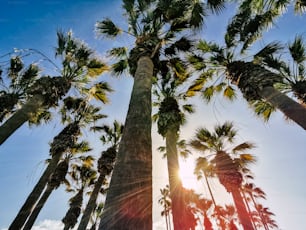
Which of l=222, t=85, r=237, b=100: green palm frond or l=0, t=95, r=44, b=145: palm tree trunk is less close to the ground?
l=222, t=85, r=237, b=100: green palm frond

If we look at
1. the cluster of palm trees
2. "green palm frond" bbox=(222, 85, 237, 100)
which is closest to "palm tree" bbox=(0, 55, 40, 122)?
the cluster of palm trees

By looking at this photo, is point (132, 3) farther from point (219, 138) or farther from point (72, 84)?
point (219, 138)

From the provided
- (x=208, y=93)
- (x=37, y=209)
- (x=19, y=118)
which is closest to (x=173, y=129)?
(x=208, y=93)

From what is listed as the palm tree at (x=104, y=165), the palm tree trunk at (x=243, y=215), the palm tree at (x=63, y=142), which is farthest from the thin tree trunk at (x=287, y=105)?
the palm tree at (x=104, y=165)

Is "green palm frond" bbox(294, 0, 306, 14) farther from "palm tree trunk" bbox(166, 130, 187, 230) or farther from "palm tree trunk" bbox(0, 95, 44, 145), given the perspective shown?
"palm tree trunk" bbox(0, 95, 44, 145)

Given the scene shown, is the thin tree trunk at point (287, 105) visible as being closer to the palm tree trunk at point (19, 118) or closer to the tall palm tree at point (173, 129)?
the tall palm tree at point (173, 129)

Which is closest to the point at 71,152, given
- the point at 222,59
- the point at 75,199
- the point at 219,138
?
the point at 75,199

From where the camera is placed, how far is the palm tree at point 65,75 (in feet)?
26.5

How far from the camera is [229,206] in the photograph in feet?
89.8

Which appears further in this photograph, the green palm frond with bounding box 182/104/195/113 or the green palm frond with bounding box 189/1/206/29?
the green palm frond with bounding box 182/104/195/113

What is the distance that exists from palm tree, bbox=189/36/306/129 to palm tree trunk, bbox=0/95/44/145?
703 cm

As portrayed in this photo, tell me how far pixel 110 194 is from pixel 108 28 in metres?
7.23

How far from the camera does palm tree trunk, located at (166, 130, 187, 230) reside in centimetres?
747

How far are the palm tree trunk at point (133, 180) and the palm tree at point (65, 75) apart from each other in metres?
6.36
